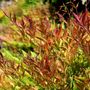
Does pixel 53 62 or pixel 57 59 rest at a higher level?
pixel 53 62

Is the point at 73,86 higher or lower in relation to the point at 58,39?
lower

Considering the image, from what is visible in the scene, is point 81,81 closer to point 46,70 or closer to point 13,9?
point 46,70

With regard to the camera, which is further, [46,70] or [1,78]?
[1,78]

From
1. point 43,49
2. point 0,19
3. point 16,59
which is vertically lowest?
point 0,19

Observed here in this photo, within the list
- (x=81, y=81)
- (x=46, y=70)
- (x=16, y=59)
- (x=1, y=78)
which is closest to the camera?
(x=46, y=70)

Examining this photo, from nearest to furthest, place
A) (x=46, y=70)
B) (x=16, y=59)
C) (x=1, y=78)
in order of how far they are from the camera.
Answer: (x=46, y=70) < (x=1, y=78) < (x=16, y=59)

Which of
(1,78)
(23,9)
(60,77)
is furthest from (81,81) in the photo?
(23,9)

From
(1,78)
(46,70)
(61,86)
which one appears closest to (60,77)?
(61,86)

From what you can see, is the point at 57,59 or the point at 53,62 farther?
the point at 57,59

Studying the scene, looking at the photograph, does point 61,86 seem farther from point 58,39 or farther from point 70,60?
point 58,39
